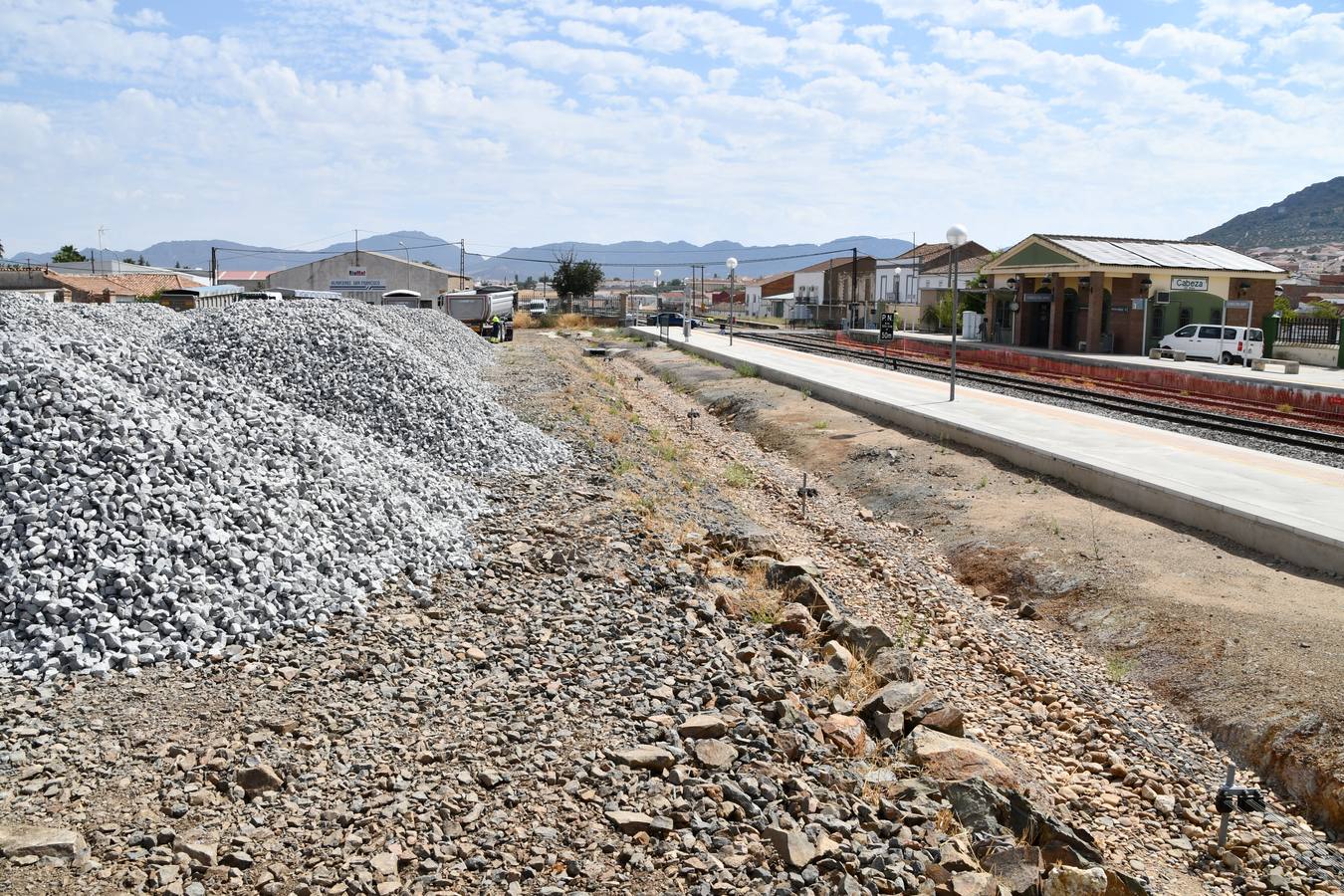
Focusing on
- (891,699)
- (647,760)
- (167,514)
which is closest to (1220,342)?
(891,699)

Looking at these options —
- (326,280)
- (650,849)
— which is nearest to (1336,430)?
(650,849)

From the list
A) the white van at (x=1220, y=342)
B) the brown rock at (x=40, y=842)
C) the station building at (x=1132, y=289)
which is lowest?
the brown rock at (x=40, y=842)

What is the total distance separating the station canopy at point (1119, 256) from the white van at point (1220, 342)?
4.52 meters

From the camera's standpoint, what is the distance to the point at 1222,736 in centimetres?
810

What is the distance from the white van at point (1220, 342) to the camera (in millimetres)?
33219

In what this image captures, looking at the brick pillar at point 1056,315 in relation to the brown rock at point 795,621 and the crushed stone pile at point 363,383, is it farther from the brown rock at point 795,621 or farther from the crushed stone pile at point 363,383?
the brown rock at point 795,621

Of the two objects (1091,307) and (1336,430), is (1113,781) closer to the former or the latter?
(1336,430)

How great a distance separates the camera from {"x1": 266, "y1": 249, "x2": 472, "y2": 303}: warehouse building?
253ft

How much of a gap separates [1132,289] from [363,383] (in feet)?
107

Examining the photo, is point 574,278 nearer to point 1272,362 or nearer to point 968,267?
point 968,267

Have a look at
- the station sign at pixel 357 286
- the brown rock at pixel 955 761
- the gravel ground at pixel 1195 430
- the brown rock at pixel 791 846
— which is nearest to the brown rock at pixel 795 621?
the brown rock at pixel 955 761

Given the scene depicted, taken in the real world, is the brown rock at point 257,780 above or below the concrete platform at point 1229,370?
below

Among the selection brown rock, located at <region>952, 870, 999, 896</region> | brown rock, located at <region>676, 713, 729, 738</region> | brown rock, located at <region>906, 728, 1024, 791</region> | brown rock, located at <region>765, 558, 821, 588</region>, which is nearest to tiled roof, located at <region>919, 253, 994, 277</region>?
brown rock, located at <region>765, 558, 821, 588</region>

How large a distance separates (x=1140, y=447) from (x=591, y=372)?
22.6 metres
